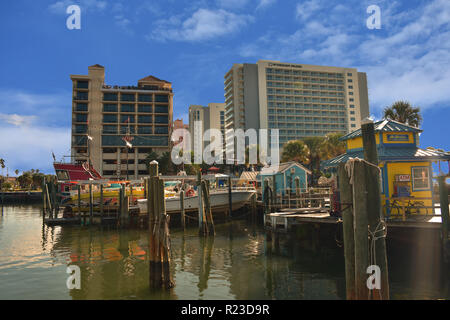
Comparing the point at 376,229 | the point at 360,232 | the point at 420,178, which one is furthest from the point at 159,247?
the point at 420,178

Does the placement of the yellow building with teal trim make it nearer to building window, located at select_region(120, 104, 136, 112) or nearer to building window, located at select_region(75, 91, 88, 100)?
building window, located at select_region(120, 104, 136, 112)

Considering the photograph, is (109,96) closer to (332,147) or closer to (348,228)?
(332,147)

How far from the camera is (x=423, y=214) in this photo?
12.3 meters

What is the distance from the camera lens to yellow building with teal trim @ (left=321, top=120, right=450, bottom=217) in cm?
1232

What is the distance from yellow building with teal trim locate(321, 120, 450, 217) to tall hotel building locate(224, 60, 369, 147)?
269ft

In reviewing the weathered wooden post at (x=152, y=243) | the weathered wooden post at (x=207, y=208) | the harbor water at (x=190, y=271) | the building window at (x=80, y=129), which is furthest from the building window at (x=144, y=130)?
the weathered wooden post at (x=152, y=243)

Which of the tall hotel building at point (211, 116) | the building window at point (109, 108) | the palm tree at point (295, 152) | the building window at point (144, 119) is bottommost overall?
the palm tree at point (295, 152)

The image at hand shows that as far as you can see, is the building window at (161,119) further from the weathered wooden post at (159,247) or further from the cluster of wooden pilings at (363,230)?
the cluster of wooden pilings at (363,230)

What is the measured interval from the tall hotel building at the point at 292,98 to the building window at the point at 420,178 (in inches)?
3252

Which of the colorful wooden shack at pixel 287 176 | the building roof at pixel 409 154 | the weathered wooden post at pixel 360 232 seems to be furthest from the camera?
the colorful wooden shack at pixel 287 176

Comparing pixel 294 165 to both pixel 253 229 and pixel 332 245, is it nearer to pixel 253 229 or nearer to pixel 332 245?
pixel 253 229

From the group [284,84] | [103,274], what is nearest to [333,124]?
[284,84]

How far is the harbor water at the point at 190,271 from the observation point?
Result: 9195mm

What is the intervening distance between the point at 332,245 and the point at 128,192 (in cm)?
1835
